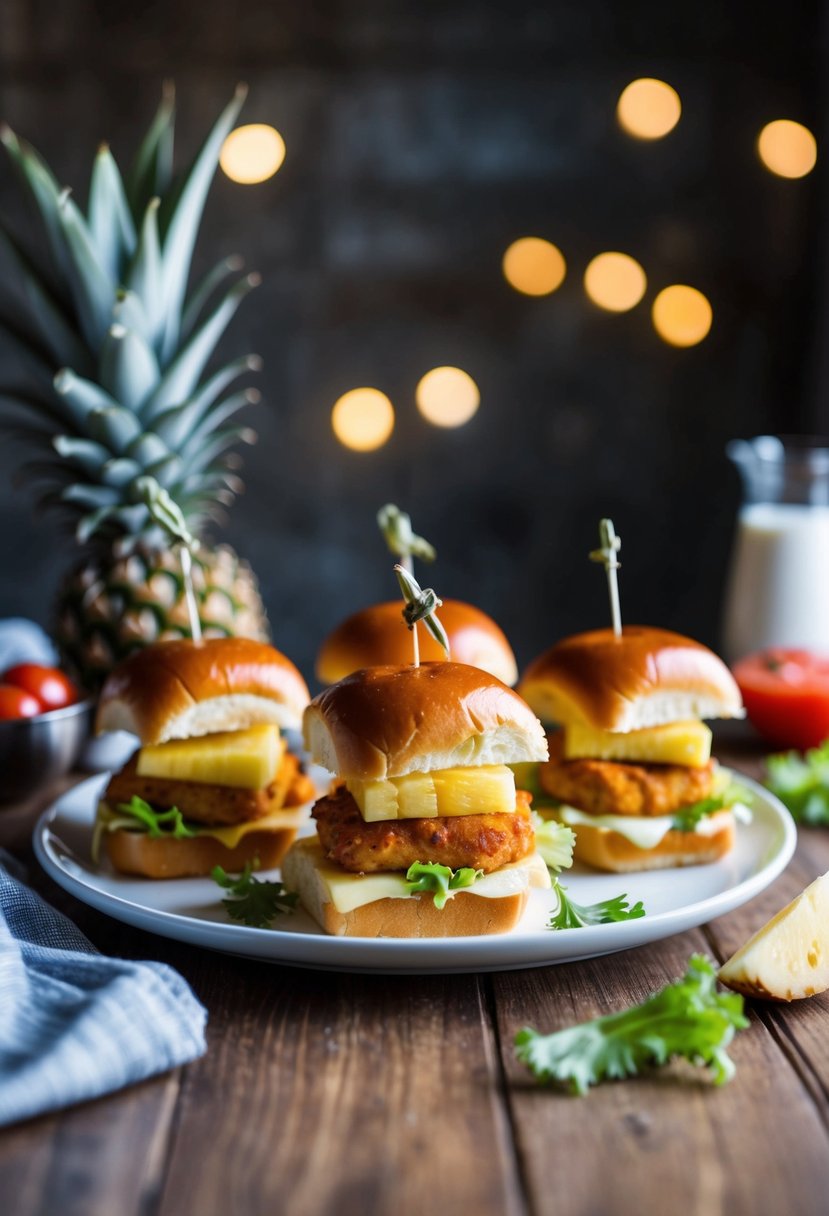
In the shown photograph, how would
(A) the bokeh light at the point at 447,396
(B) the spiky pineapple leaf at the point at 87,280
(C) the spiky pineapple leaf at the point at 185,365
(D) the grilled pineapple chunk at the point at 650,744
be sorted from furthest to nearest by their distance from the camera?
(A) the bokeh light at the point at 447,396
(C) the spiky pineapple leaf at the point at 185,365
(B) the spiky pineapple leaf at the point at 87,280
(D) the grilled pineapple chunk at the point at 650,744

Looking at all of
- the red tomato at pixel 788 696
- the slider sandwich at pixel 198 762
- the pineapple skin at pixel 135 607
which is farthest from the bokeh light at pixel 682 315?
the slider sandwich at pixel 198 762

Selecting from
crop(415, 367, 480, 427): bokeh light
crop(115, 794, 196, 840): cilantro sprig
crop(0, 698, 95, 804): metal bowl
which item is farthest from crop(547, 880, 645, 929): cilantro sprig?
crop(415, 367, 480, 427): bokeh light

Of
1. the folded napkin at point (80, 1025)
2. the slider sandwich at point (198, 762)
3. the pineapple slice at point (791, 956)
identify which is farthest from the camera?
the slider sandwich at point (198, 762)

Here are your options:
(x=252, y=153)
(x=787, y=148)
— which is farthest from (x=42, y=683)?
(x=787, y=148)

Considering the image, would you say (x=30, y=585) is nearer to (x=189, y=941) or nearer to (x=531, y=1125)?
(x=189, y=941)

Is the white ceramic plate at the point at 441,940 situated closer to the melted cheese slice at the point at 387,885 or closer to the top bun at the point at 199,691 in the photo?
the melted cheese slice at the point at 387,885

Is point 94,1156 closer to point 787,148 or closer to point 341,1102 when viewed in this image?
point 341,1102

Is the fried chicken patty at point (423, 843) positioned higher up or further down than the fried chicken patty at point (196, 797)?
higher up
